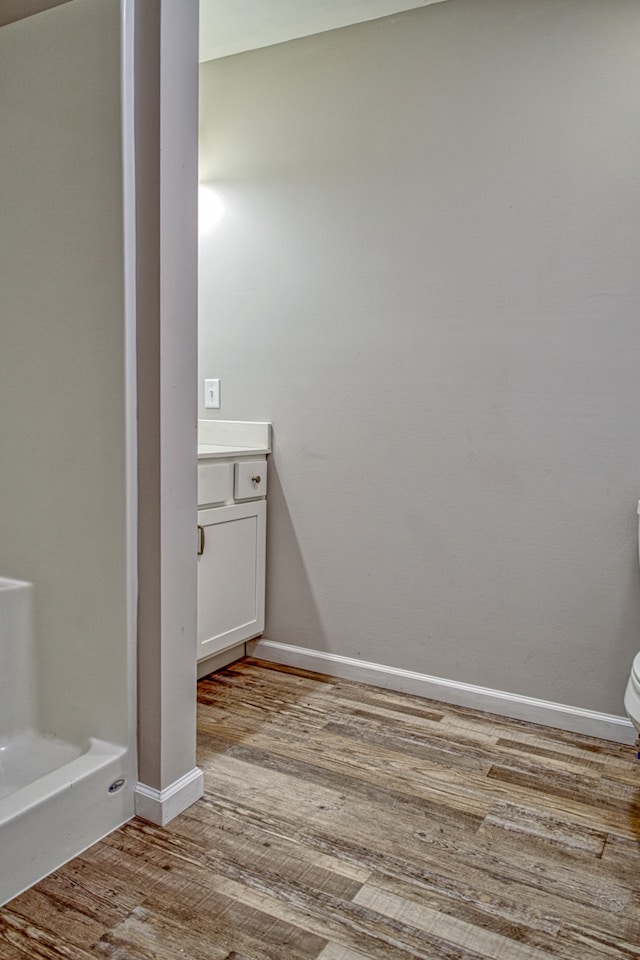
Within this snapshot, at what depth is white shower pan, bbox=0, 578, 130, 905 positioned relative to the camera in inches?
52.3

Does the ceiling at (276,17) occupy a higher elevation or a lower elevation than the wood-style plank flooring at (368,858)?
higher

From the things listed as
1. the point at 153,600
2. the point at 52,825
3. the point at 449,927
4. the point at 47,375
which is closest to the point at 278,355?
the point at 47,375

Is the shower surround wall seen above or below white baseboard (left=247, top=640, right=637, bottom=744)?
above

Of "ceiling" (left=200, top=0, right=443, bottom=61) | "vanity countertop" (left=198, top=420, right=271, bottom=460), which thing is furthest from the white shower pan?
"ceiling" (left=200, top=0, right=443, bottom=61)

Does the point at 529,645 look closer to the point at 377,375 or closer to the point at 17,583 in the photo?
the point at 377,375

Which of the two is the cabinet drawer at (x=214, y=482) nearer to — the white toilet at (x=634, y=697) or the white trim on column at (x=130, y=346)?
the white trim on column at (x=130, y=346)

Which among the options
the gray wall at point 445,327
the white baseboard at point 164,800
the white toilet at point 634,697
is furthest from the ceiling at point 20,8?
the white toilet at point 634,697

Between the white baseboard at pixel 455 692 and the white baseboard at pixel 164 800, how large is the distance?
0.91 meters

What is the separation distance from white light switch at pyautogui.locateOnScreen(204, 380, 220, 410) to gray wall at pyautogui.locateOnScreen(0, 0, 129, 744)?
1.04 m

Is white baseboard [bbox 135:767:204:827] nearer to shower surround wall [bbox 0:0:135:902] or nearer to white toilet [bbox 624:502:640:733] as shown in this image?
shower surround wall [bbox 0:0:135:902]

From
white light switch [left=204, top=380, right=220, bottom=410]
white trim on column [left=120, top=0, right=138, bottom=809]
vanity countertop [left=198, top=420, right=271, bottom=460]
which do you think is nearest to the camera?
white trim on column [left=120, top=0, right=138, bottom=809]

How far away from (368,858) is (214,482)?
1.20m

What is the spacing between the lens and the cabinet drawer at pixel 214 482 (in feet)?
7.27

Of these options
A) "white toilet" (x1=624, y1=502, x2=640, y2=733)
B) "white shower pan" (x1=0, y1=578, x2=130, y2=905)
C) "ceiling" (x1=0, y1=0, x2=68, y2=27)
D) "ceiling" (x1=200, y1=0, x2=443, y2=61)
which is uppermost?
"ceiling" (x1=200, y1=0, x2=443, y2=61)
